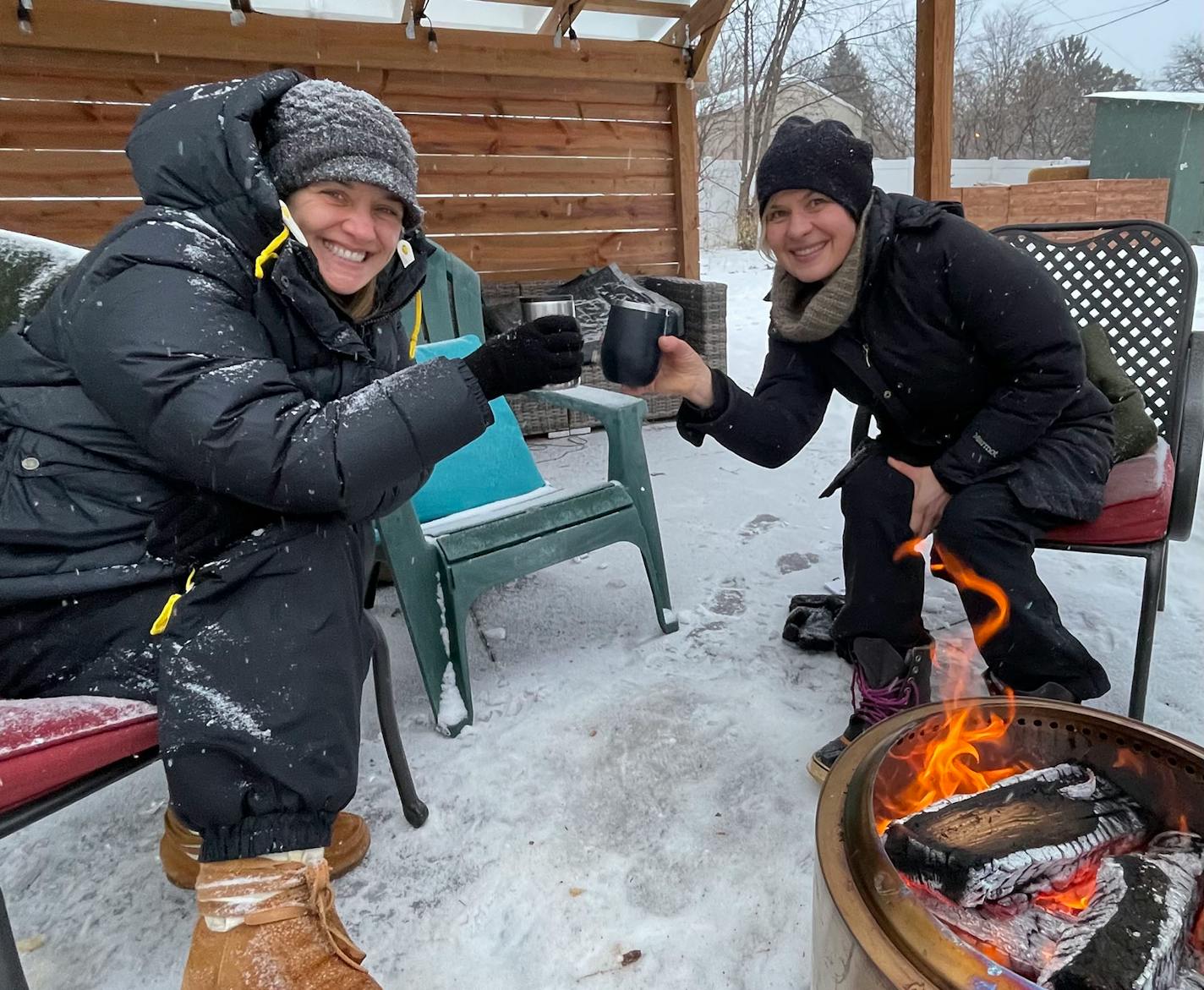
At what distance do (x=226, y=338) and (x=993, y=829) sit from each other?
4.13ft

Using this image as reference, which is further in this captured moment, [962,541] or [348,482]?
[962,541]

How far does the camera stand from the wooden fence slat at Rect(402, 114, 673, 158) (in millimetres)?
4492

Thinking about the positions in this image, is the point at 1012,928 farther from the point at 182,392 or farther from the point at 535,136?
the point at 535,136

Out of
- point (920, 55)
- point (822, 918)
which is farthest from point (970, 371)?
point (920, 55)

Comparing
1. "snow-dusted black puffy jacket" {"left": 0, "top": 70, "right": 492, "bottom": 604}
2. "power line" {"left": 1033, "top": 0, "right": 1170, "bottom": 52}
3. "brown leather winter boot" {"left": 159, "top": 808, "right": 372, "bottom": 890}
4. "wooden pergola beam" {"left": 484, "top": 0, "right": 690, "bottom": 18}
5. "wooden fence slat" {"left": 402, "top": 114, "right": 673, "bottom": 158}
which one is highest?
"power line" {"left": 1033, "top": 0, "right": 1170, "bottom": 52}

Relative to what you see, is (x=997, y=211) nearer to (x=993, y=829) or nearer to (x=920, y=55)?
(x=920, y=55)

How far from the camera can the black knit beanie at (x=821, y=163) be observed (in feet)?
5.19

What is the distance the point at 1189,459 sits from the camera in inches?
65.0

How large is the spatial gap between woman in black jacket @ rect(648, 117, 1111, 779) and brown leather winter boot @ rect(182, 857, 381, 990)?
1.03 m

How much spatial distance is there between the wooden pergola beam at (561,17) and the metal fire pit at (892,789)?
168 inches

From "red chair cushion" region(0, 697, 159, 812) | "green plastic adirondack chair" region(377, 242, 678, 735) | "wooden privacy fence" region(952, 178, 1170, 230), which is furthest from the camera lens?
"wooden privacy fence" region(952, 178, 1170, 230)

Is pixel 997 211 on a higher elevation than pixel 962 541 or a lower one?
higher

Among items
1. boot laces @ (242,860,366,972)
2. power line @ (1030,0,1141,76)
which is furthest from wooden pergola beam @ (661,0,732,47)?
power line @ (1030,0,1141,76)

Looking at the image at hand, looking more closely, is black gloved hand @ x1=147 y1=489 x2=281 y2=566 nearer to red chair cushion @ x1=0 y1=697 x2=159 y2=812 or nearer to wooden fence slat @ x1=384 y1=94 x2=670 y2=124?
red chair cushion @ x1=0 y1=697 x2=159 y2=812
